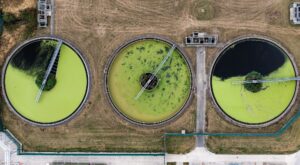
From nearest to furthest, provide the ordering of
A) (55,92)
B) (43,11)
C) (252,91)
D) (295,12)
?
(295,12) < (252,91) < (43,11) < (55,92)

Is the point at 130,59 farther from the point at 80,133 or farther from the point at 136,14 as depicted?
the point at 80,133

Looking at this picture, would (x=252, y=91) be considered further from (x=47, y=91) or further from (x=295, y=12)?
(x=47, y=91)

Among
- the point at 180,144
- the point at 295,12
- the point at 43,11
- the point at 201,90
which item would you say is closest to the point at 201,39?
the point at 201,90

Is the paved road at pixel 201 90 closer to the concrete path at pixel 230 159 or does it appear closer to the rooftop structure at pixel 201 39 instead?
the rooftop structure at pixel 201 39

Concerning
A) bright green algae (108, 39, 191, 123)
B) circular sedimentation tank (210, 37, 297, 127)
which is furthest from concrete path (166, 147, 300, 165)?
bright green algae (108, 39, 191, 123)

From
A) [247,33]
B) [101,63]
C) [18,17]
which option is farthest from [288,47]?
[18,17]

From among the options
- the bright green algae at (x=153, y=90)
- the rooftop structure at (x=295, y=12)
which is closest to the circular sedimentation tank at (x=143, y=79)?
the bright green algae at (x=153, y=90)
